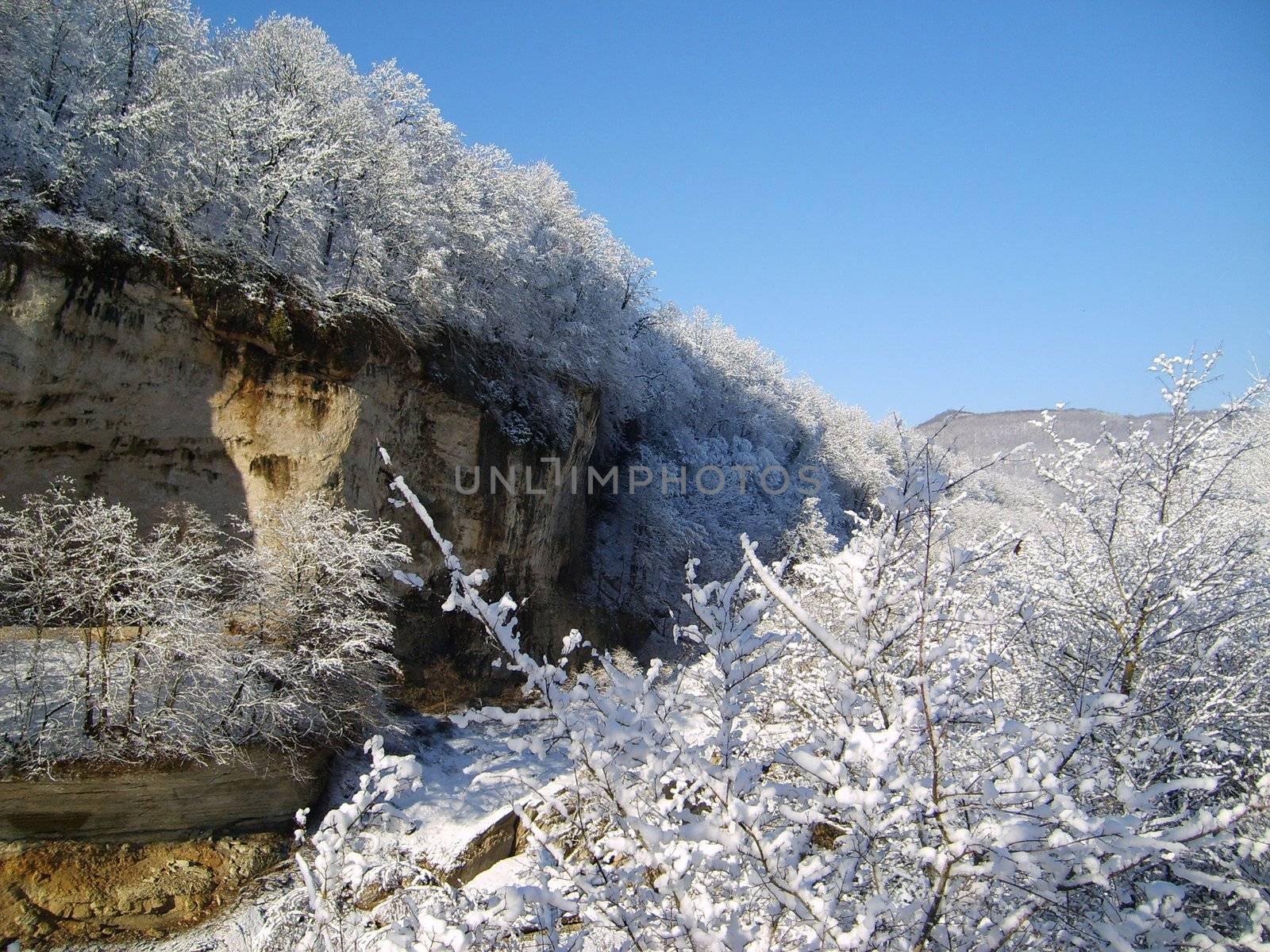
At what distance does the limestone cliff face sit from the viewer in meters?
13.3

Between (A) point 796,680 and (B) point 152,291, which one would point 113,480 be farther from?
(A) point 796,680

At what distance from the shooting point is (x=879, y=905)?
90.1 inches

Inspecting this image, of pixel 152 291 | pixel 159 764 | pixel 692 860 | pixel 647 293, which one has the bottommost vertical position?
pixel 159 764

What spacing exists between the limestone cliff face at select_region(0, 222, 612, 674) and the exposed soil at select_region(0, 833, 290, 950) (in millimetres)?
5824

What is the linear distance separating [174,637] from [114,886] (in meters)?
3.73

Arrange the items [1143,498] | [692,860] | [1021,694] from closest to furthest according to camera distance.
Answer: [692,860] < [1021,694] < [1143,498]

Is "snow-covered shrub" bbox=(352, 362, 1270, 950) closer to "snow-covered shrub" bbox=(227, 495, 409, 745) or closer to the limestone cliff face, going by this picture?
"snow-covered shrub" bbox=(227, 495, 409, 745)

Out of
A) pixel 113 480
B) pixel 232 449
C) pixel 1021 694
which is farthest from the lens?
pixel 232 449

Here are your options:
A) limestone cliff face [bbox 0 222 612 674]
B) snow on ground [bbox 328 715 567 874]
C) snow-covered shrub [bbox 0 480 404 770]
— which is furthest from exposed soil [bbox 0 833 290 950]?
limestone cliff face [bbox 0 222 612 674]

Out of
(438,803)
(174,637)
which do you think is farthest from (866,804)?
(438,803)

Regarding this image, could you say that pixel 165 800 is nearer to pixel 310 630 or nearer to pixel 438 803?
pixel 310 630

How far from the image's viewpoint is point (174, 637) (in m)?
11.0

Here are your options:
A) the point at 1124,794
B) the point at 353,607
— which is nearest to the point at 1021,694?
the point at 1124,794

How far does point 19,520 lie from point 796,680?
38.5 feet
